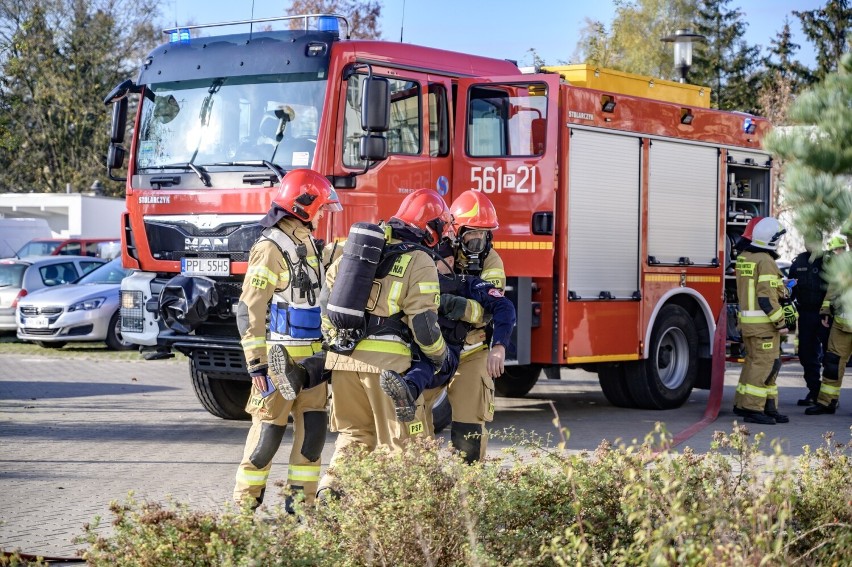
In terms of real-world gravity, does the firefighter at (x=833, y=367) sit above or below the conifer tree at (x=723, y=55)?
below

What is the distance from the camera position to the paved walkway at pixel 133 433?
729 centimetres

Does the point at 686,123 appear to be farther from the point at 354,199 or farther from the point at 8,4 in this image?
the point at 8,4

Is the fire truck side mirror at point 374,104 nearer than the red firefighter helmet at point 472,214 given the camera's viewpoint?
No

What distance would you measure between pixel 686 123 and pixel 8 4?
94.8 feet

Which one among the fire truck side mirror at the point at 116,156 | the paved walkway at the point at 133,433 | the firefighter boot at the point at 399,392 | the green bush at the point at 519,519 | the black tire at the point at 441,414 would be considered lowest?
the paved walkway at the point at 133,433

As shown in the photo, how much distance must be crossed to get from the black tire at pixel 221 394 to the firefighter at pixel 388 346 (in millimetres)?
4304

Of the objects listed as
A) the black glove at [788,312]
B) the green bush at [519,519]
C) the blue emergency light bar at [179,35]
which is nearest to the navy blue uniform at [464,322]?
the green bush at [519,519]

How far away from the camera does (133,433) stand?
1032 cm

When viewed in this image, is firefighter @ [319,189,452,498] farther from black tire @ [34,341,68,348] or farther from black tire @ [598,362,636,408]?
black tire @ [34,341,68,348]

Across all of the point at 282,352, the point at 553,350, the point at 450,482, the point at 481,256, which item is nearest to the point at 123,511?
the point at 450,482

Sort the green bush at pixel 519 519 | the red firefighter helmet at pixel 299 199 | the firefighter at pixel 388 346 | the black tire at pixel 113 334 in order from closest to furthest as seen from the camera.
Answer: the green bush at pixel 519 519, the firefighter at pixel 388 346, the red firefighter helmet at pixel 299 199, the black tire at pixel 113 334

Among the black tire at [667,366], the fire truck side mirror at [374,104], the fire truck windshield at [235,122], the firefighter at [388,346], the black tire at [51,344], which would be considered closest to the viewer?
the firefighter at [388,346]

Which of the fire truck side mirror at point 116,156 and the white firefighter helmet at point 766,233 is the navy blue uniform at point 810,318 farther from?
the fire truck side mirror at point 116,156

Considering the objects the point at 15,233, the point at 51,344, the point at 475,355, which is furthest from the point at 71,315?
the point at 15,233
